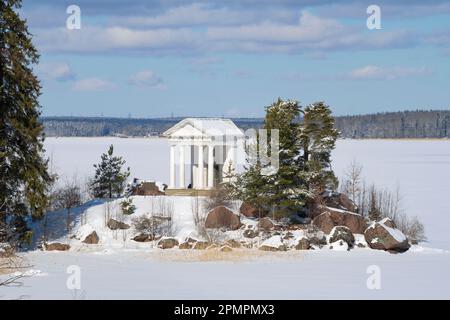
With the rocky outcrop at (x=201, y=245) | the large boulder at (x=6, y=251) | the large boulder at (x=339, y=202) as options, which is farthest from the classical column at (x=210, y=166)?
the large boulder at (x=6, y=251)

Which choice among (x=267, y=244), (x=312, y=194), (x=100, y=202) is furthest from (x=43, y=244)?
(x=312, y=194)

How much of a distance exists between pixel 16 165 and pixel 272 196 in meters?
12.7

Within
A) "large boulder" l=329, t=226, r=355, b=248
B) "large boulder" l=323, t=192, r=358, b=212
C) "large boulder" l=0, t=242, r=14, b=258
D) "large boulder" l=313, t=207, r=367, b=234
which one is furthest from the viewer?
"large boulder" l=323, t=192, r=358, b=212

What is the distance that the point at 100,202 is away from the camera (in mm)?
43594

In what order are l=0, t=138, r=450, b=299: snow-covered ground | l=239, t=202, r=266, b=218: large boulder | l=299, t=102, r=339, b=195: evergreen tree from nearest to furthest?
l=0, t=138, r=450, b=299: snow-covered ground, l=239, t=202, r=266, b=218: large boulder, l=299, t=102, r=339, b=195: evergreen tree

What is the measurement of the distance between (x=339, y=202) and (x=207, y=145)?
8.87 meters

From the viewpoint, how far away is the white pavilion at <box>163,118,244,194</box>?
154 feet

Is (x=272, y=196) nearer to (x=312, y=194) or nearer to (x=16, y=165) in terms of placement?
(x=312, y=194)

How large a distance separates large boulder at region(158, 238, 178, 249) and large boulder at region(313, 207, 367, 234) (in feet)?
23.7

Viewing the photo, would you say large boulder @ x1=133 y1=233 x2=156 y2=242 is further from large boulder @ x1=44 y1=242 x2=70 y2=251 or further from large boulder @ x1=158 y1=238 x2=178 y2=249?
large boulder @ x1=44 y1=242 x2=70 y2=251

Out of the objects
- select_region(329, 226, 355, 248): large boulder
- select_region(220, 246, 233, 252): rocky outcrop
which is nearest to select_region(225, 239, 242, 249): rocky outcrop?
select_region(220, 246, 233, 252): rocky outcrop

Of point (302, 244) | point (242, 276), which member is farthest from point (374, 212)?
point (242, 276)

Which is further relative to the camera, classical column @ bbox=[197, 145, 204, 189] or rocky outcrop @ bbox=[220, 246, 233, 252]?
classical column @ bbox=[197, 145, 204, 189]
